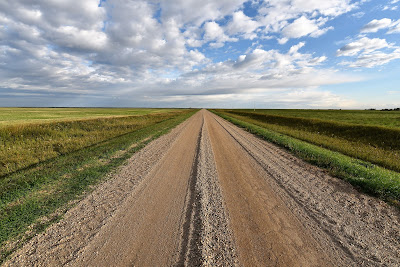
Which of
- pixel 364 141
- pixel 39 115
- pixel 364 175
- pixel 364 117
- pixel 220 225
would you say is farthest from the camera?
pixel 39 115

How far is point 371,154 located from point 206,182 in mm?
11712

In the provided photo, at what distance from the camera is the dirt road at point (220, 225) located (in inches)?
127

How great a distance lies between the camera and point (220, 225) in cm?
408

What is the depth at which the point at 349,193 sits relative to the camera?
234 inches

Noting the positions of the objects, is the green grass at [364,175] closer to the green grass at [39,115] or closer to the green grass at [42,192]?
the green grass at [42,192]

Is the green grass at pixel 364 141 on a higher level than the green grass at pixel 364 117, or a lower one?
lower

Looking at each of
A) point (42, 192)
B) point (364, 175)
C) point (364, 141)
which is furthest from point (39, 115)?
point (364, 141)

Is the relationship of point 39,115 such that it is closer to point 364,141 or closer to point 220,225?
point 220,225

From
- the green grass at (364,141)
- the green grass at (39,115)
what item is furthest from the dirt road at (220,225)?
the green grass at (39,115)

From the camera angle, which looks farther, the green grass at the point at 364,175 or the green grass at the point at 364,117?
the green grass at the point at 364,117

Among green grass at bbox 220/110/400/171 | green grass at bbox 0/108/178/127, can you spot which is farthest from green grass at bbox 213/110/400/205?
green grass at bbox 0/108/178/127

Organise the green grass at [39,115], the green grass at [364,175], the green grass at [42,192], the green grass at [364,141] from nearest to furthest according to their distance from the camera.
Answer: the green grass at [42,192] → the green grass at [364,175] → the green grass at [364,141] → the green grass at [39,115]

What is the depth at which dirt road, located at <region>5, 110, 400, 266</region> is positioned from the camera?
3223mm

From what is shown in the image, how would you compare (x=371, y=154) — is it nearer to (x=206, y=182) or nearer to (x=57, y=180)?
(x=206, y=182)
